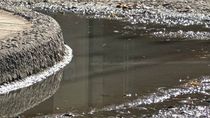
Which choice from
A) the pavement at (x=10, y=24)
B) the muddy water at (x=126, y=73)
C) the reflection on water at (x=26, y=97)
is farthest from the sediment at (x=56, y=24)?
the muddy water at (x=126, y=73)

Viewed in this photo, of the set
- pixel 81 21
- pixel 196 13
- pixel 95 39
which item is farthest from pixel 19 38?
pixel 196 13

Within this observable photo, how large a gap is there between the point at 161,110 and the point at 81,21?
22.9 ft

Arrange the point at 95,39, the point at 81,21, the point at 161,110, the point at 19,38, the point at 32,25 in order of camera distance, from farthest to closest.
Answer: the point at 81,21, the point at 95,39, the point at 32,25, the point at 19,38, the point at 161,110

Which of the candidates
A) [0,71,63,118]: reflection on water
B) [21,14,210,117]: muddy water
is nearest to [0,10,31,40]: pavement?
[21,14,210,117]: muddy water

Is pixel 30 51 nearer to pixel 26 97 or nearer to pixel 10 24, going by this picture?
pixel 26 97

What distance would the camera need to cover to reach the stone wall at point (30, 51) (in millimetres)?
8211

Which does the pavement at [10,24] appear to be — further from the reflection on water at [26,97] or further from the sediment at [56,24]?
the reflection on water at [26,97]

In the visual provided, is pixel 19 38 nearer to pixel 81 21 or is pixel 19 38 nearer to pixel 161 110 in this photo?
pixel 161 110

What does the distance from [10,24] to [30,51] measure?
6.07ft

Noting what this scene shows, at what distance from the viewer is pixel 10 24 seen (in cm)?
1045

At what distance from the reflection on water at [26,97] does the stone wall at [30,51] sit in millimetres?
294

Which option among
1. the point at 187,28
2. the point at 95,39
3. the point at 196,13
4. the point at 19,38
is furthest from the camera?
the point at 196,13

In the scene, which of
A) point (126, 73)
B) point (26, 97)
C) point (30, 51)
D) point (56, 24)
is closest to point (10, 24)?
point (56, 24)

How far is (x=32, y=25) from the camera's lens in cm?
1055
